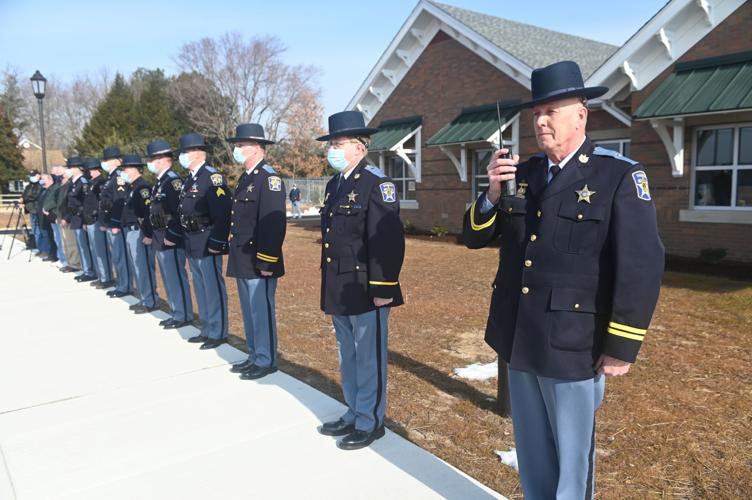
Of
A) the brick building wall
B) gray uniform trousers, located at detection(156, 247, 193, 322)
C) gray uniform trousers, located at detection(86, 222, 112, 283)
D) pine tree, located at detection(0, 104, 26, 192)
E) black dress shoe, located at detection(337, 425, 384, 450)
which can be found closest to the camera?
black dress shoe, located at detection(337, 425, 384, 450)

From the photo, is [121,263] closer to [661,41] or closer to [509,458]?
[509,458]

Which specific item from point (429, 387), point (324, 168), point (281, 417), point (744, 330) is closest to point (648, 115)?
point (744, 330)

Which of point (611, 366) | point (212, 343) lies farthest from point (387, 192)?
point (212, 343)

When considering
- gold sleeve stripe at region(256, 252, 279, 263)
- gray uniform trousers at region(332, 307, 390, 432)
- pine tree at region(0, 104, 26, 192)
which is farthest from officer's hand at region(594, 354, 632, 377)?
pine tree at region(0, 104, 26, 192)

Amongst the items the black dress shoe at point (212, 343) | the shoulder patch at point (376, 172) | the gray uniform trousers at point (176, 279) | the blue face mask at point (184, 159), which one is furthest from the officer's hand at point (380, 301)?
the gray uniform trousers at point (176, 279)

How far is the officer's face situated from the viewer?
219 centimetres

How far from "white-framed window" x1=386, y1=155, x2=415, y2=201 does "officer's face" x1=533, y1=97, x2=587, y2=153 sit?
612 inches

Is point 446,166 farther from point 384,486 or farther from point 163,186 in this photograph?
point 384,486

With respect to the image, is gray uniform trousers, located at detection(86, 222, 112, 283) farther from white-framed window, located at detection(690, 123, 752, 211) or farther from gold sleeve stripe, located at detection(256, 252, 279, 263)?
white-framed window, located at detection(690, 123, 752, 211)

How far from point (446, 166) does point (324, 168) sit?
2878 cm

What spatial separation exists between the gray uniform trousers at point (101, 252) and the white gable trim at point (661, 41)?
9.69 metres

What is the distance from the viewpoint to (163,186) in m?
6.59

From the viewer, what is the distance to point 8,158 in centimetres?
4006

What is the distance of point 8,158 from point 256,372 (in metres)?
44.3
